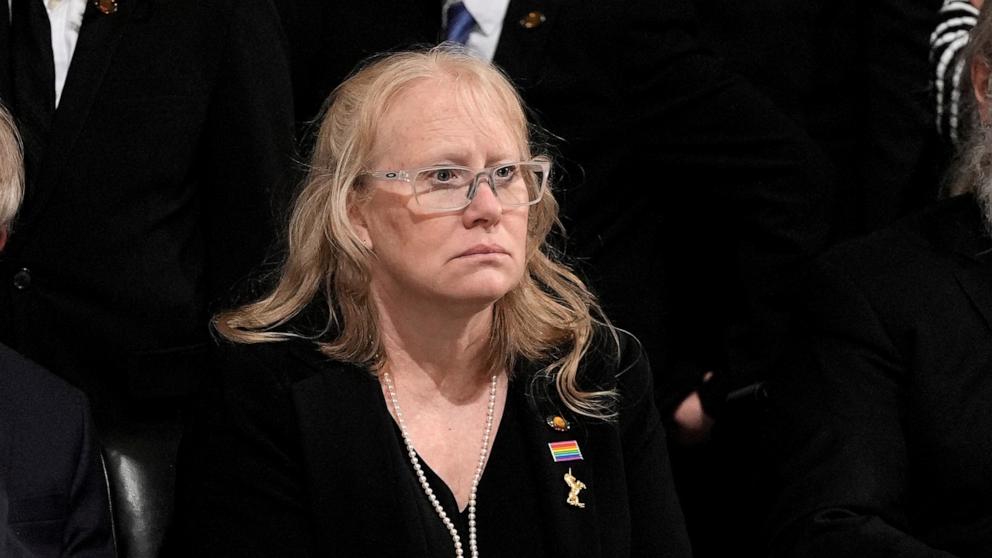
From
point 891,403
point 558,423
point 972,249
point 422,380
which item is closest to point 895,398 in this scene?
point 891,403

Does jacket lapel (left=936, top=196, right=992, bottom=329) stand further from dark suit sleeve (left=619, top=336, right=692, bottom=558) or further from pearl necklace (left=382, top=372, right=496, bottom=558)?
pearl necklace (left=382, top=372, right=496, bottom=558)

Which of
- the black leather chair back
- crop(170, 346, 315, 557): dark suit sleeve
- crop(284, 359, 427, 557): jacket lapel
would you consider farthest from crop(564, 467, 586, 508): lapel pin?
the black leather chair back

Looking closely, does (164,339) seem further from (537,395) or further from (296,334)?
(537,395)

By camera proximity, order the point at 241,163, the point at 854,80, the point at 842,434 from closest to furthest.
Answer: the point at 842,434 < the point at 241,163 < the point at 854,80

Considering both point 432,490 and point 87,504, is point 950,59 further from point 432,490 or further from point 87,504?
point 87,504

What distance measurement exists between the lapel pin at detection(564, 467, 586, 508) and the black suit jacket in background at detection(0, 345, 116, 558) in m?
0.80

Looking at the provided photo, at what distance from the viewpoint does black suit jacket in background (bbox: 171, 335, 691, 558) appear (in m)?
2.79

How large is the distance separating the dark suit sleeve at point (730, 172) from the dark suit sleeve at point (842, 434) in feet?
1.21

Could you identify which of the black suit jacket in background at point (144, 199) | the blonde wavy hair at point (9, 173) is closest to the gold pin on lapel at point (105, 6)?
the black suit jacket in background at point (144, 199)

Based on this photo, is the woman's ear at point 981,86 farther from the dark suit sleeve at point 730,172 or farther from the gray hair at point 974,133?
the dark suit sleeve at point 730,172

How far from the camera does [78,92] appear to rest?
3.27 m

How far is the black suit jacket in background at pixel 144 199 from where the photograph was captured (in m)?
3.28

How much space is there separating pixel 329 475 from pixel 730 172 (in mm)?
1314

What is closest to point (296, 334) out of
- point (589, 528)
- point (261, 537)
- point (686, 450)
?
point (261, 537)
